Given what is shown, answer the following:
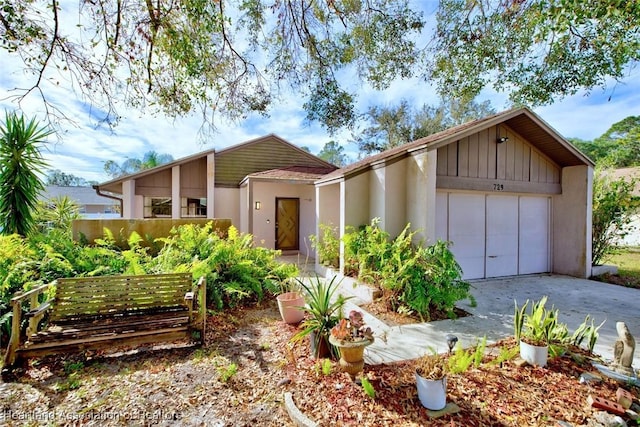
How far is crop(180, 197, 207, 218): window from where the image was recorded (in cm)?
1150

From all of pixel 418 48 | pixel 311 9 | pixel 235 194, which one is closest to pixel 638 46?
pixel 418 48

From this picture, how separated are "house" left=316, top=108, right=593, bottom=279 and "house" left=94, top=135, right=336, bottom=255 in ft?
12.9

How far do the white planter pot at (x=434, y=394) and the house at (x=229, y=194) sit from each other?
846cm

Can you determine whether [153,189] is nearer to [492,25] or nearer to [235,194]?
[235,194]

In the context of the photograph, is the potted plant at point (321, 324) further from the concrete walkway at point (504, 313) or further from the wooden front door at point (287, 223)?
the wooden front door at point (287, 223)

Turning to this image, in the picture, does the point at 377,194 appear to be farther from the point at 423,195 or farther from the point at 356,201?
the point at 423,195

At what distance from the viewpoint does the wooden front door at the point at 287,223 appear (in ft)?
39.3

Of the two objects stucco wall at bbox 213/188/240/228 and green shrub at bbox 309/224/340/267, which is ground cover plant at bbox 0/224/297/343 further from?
stucco wall at bbox 213/188/240/228

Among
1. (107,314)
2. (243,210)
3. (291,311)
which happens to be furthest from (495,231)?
(243,210)

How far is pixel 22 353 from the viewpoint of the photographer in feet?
10.1

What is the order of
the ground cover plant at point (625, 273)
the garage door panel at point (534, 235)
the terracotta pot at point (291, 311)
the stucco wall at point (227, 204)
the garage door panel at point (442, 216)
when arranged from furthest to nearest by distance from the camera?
the stucco wall at point (227, 204), the garage door panel at point (534, 235), the ground cover plant at point (625, 273), the garage door panel at point (442, 216), the terracotta pot at point (291, 311)

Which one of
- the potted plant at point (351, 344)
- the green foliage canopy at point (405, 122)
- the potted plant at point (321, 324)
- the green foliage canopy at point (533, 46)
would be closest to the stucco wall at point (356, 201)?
the green foliage canopy at point (533, 46)

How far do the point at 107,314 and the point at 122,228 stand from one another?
403 cm

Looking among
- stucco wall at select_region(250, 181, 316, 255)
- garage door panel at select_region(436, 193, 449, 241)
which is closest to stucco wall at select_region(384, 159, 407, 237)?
garage door panel at select_region(436, 193, 449, 241)
